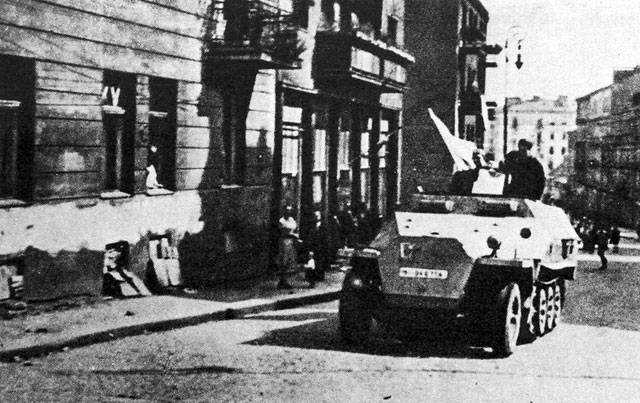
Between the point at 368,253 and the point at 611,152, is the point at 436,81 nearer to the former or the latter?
the point at 368,253

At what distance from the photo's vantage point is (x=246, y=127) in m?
19.6

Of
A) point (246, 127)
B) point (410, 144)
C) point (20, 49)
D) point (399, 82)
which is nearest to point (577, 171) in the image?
point (410, 144)

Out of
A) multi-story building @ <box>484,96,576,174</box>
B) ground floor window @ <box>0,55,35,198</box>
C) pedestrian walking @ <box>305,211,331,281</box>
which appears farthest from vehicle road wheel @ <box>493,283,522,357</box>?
multi-story building @ <box>484,96,576,174</box>

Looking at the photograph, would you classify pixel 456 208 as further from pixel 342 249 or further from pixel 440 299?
pixel 342 249

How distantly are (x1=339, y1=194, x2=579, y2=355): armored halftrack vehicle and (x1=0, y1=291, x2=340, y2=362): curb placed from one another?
2749mm

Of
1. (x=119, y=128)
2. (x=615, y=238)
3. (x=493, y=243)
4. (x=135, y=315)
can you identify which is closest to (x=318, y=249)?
(x=119, y=128)

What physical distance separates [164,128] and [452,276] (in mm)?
7546

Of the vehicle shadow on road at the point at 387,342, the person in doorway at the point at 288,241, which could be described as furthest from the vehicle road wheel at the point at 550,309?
the person in doorway at the point at 288,241

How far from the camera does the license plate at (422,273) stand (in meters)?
11.9

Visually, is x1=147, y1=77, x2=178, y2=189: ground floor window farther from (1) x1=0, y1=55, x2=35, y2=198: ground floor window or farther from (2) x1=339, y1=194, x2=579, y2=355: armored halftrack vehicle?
(2) x1=339, y1=194, x2=579, y2=355: armored halftrack vehicle

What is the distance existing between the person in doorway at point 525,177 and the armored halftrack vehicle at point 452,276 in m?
1.75

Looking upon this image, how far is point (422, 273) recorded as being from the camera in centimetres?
1201

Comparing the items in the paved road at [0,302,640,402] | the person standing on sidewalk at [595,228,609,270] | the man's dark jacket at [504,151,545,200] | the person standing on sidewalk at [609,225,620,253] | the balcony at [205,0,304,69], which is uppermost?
the balcony at [205,0,304,69]

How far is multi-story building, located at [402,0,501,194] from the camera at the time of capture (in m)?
45.3
